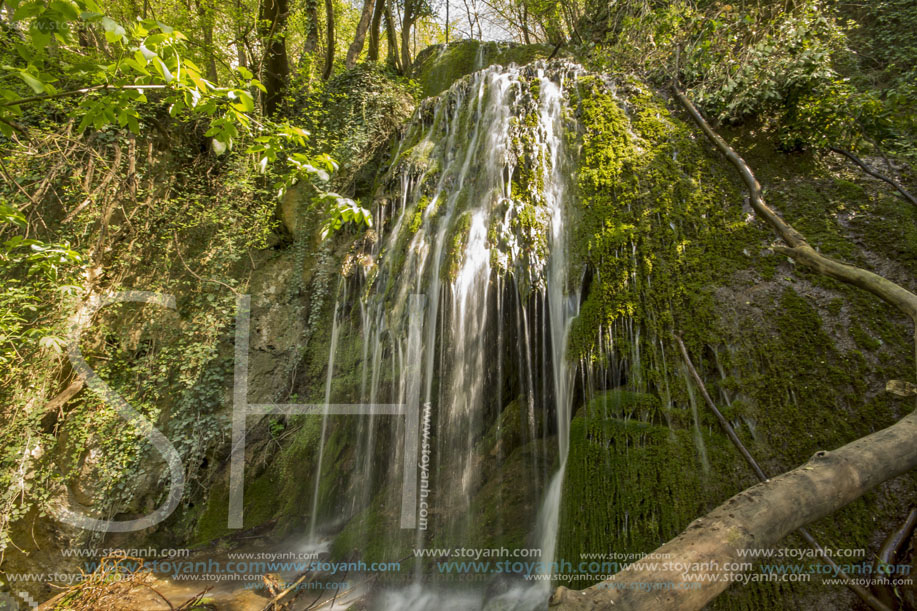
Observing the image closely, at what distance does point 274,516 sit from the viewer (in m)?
5.69

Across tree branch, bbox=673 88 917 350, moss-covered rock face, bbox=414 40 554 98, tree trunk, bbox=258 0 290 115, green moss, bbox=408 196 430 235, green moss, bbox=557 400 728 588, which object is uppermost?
moss-covered rock face, bbox=414 40 554 98

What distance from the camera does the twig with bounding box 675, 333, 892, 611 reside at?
6.53 feet

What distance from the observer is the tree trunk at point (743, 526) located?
1.12 metres

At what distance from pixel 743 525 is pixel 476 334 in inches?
117

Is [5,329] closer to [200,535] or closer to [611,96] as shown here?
[200,535]

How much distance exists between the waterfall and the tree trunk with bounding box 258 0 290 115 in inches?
197

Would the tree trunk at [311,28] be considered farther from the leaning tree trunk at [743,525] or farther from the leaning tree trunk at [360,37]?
the leaning tree trunk at [743,525]

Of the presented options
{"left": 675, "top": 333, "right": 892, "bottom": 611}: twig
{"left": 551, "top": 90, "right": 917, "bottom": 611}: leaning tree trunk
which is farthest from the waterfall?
{"left": 551, "top": 90, "right": 917, "bottom": 611}: leaning tree trunk

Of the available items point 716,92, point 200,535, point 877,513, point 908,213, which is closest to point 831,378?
point 877,513

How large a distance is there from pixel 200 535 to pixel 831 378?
23.2 feet

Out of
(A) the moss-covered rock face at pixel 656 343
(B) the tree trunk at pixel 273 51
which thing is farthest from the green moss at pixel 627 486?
(B) the tree trunk at pixel 273 51

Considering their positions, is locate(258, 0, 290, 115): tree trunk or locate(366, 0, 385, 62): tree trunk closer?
locate(258, 0, 290, 115): tree trunk

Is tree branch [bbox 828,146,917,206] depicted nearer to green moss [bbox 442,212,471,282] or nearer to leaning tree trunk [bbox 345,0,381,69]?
green moss [bbox 442,212,471,282]

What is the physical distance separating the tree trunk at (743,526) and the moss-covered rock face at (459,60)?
10.1 meters
